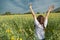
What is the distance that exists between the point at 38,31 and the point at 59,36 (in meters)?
0.82

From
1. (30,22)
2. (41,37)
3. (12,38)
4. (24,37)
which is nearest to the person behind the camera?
(12,38)

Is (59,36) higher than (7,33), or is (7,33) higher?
(7,33)

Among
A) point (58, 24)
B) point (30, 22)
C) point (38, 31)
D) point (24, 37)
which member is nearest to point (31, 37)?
point (24, 37)

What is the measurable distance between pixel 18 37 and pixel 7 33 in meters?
0.19

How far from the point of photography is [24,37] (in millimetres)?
4516

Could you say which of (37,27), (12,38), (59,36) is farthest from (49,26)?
(12,38)

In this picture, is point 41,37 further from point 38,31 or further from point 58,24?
point 58,24

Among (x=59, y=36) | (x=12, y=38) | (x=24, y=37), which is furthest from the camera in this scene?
(x=59, y=36)

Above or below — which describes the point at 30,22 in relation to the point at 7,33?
below

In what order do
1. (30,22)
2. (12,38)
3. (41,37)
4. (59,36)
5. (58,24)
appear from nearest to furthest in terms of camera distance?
(12,38), (41,37), (59,36), (58,24), (30,22)

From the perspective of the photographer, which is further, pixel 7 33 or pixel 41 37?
pixel 41 37

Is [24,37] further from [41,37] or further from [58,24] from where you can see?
[58,24]

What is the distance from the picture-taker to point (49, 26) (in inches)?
376

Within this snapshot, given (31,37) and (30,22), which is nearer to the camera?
(31,37)
